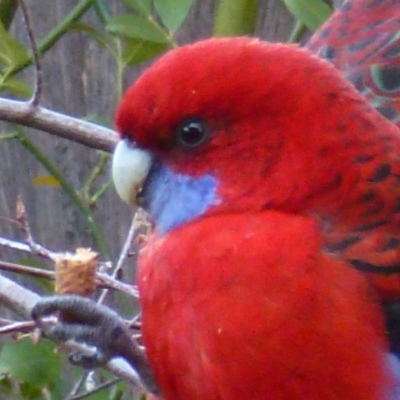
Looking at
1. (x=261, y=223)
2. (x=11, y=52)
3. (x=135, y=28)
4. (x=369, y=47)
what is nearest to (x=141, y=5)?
(x=135, y=28)

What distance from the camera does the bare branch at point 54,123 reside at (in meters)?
1.14

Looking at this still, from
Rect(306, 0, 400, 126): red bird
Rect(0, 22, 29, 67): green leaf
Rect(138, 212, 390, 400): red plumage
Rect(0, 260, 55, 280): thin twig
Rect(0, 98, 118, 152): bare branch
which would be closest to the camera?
Rect(138, 212, 390, 400): red plumage

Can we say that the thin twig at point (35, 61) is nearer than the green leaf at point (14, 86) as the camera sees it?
Yes

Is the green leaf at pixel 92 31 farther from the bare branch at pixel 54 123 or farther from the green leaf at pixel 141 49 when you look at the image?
the bare branch at pixel 54 123

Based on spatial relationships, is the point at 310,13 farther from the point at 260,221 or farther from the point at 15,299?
the point at 15,299

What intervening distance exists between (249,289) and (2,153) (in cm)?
120

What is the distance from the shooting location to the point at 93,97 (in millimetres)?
1928

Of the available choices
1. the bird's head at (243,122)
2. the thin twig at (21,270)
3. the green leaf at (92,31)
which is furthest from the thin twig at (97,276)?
→ the green leaf at (92,31)

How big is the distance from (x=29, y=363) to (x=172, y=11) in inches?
20.0

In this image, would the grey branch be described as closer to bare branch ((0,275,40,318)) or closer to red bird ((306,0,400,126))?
bare branch ((0,275,40,318))

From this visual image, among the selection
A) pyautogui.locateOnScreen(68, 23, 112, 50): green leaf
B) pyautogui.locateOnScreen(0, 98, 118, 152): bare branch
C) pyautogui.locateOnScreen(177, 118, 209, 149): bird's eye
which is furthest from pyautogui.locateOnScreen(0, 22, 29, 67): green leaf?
pyautogui.locateOnScreen(177, 118, 209, 149): bird's eye

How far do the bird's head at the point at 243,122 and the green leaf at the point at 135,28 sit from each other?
0.43 m

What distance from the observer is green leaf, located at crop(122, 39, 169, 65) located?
1491 mm

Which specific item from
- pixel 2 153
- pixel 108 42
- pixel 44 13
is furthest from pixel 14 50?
pixel 2 153
